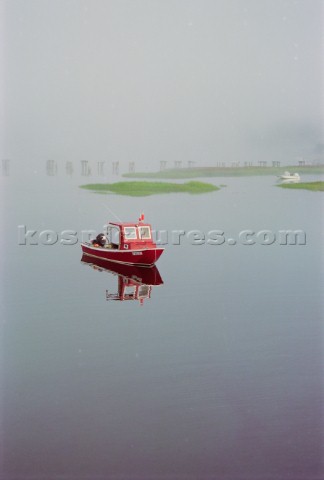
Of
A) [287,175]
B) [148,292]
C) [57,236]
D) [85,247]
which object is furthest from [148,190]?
[148,292]

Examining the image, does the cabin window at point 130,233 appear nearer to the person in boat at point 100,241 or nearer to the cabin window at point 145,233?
the cabin window at point 145,233

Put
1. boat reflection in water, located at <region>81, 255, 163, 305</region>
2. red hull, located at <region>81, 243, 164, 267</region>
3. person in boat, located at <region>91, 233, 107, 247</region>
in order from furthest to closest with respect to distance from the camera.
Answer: person in boat, located at <region>91, 233, 107, 247</region>, red hull, located at <region>81, 243, 164, 267</region>, boat reflection in water, located at <region>81, 255, 163, 305</region>

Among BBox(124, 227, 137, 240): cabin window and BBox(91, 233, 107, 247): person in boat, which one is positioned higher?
BBox(124, 227, 137, 240): cabin window

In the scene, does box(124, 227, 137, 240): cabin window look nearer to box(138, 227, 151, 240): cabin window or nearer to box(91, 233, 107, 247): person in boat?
box(138, 227, 151, 240): cabin window

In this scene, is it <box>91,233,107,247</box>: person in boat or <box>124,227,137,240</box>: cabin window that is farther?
<box>91,233,107,247</box>: person in boat

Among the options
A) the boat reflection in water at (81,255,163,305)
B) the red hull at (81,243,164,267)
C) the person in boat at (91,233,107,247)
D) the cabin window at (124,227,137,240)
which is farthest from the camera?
the person in boat at (91,233,107,247)

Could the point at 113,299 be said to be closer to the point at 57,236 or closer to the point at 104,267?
the point at 104,267
